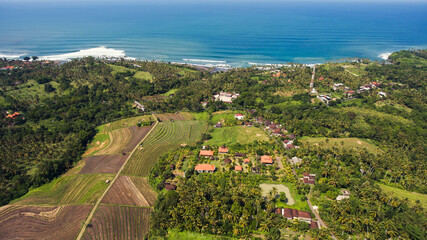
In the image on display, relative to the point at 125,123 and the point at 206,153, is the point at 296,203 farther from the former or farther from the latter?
the point at 125,123

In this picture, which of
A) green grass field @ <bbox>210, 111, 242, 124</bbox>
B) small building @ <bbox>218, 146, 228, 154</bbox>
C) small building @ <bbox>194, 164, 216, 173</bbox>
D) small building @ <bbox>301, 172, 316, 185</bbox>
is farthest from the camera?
green grass field @ <bbox>210, 111, 242, 124</bbox>

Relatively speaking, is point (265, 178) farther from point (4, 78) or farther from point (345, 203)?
point (4, 78)

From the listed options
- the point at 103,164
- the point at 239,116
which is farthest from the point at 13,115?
the point at 239,116

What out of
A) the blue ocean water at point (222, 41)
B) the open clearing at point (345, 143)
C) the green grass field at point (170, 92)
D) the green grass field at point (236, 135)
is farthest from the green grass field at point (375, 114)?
the blue ocean water at point (222, 41)

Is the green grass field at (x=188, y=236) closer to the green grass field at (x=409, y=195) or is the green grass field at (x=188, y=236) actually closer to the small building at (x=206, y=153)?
the small building at (x=206, y=153)

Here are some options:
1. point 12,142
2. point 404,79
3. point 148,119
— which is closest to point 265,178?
→ point 148,119

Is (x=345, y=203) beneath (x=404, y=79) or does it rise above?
beneath

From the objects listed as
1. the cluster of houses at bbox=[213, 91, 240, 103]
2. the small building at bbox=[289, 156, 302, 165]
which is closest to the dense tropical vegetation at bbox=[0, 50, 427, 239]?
the small building at bbox=[289, 156, 302, 165]

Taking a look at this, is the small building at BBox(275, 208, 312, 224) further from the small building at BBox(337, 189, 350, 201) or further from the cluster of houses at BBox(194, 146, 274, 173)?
the cluster of houses at BBox(194, 146, 274, 173)
